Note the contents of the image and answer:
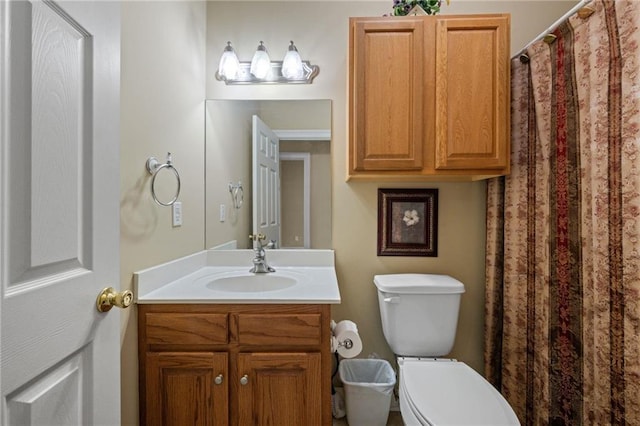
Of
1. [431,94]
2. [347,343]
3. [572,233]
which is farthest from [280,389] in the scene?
[431,94]

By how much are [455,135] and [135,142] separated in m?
1.40

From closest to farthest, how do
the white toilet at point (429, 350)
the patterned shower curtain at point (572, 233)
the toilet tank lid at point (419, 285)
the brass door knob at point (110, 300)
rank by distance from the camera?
the brass door knob at point (110, 300)
the patterned shower curtain at point (572, 233)
the white toilet at point (429, 350)
the toilet tank lid at point (419, 285)

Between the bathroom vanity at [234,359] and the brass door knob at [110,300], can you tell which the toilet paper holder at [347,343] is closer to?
the bathroom vanity at [234,359]

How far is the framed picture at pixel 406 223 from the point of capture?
72.6 inches

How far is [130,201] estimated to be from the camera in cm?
119

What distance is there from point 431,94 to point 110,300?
151cm

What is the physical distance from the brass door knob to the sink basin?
854mm

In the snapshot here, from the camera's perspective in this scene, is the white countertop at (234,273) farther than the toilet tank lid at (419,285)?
No

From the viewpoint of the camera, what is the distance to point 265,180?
1.86 m

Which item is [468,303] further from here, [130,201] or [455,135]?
[130,201]

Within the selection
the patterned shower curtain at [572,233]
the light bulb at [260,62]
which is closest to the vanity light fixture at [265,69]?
the light bulb at [260,62]

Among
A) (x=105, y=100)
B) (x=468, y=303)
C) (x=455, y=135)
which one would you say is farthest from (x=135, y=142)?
(x=468, y=303)

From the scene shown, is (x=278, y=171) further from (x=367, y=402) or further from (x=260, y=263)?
(x=367, y=402)

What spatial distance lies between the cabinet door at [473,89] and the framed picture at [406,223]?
40cm
